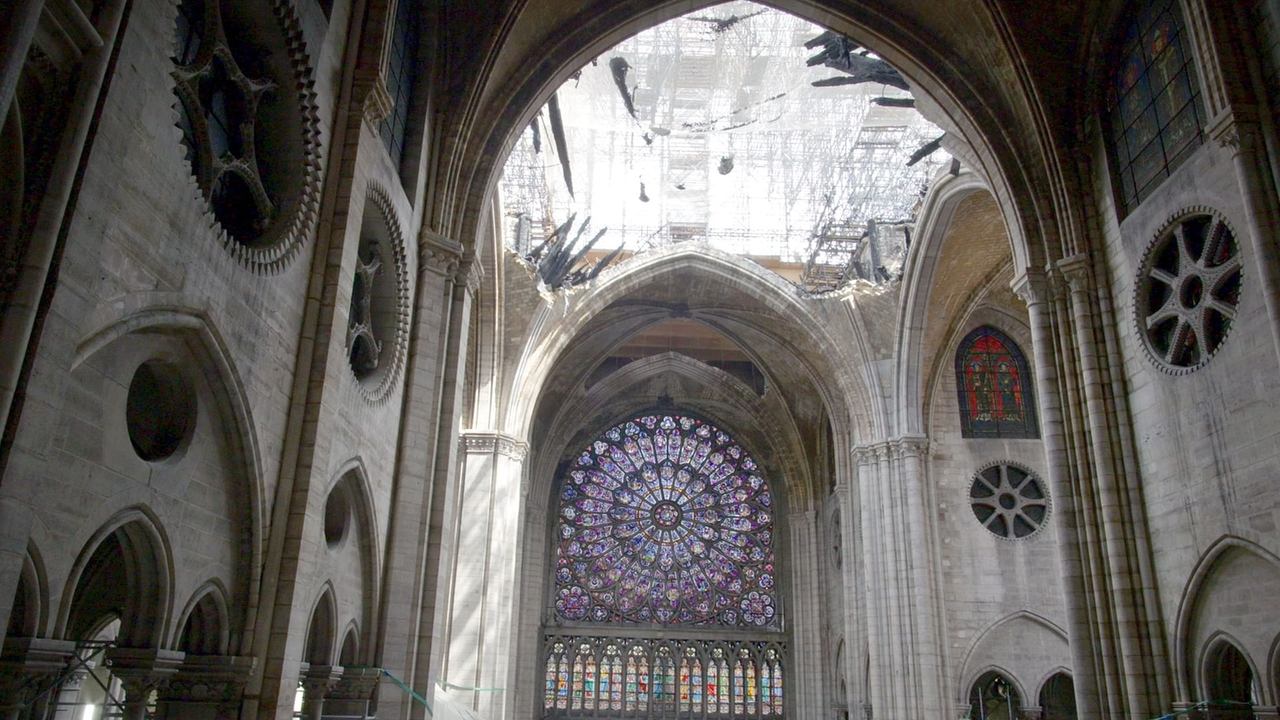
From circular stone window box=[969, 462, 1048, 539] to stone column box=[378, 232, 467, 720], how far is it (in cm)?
1205

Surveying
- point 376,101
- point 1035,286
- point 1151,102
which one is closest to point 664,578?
point 1035,286

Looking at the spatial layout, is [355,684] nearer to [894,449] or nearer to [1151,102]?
[1151,102]

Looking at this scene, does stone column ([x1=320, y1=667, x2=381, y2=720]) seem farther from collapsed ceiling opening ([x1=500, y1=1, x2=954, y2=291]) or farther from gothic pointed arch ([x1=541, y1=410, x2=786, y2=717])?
gothic pointed arch ([x1=541, y1=410, x2=786, y2=717])

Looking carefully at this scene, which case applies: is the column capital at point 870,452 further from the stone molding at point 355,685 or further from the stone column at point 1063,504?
the stone molding at point 355,685

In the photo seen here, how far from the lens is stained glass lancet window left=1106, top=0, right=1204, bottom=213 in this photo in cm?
987

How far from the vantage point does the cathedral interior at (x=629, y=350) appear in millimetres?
5500

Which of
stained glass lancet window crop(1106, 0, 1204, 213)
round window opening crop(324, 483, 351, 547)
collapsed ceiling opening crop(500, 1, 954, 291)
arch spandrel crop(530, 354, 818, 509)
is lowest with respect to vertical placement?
round window opening crop(324, 483, 351, 547)

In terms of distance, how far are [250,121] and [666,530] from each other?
71.6 ft

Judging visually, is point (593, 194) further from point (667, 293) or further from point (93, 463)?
point (93, 463)

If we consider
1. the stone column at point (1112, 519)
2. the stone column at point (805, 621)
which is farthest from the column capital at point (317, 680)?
the stone column at point (805, 621)

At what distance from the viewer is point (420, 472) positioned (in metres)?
10.3

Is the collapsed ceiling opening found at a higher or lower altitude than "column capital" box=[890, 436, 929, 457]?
higher

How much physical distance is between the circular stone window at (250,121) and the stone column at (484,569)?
9579 mm

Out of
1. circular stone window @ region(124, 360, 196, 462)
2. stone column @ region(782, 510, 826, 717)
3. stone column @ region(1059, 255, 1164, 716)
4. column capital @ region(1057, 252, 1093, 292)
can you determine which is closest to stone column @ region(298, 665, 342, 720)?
circular stone window @ region(124, 360, 196, 462)
